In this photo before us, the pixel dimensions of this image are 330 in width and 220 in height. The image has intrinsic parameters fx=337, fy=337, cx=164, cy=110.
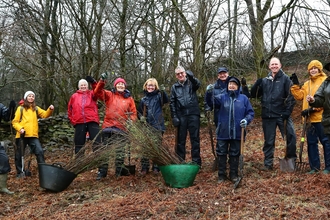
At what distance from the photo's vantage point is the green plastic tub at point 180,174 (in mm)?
4250

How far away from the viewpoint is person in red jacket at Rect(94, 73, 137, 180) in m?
4.96

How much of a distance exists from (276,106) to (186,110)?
52.0 inches

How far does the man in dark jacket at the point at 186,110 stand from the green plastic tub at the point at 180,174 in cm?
86

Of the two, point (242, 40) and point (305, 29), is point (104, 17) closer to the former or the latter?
point (242, 40)

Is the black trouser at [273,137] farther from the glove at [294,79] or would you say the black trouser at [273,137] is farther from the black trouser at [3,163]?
the black trouser at [3,163]

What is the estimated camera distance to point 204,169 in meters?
5.49

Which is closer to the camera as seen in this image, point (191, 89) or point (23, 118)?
point (191, 89)

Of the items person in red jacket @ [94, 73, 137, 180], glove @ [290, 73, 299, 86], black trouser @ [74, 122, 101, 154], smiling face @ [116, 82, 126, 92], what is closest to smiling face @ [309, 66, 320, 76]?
glove @ [290, 73, 299, 86]

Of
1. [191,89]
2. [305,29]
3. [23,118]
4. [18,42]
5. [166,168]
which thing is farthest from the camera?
[305,29]

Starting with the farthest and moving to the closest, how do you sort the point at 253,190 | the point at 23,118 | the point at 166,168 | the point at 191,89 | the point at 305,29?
the point at 305,29 → the point at 23,118 → the point at 191,89 → the point at 166,168 → the point at 253,190

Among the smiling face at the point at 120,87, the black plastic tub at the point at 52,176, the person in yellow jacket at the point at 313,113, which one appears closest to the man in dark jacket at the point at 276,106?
the person in yellow jacket at the point at 313,113

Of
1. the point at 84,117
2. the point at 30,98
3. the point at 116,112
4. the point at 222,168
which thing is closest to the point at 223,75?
the point at 222,168

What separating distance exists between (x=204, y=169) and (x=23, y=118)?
3221 millimetres

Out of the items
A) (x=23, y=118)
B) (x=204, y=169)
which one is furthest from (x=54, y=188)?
(x=204, y=169)
